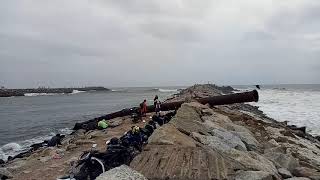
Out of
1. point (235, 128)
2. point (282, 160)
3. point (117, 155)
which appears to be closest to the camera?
point (117, 155)

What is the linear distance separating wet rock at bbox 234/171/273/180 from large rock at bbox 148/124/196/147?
5.67 feet

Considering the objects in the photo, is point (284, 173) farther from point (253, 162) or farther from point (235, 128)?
point (235, 128)

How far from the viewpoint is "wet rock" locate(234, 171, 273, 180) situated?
23.3 ft

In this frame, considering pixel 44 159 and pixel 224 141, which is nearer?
pixel 224 141

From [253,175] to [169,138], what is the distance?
225 cm

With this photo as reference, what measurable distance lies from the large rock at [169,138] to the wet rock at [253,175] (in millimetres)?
1729

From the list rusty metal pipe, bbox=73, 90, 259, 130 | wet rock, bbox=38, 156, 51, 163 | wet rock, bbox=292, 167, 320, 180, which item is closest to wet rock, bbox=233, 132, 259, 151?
wet rock, bbox=292, 167, 320, 180

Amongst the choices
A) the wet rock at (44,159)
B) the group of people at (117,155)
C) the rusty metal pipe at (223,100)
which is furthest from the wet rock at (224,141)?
the rusty metal pipe at (223,100)

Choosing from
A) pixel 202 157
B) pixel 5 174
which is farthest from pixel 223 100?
pixel 5 174

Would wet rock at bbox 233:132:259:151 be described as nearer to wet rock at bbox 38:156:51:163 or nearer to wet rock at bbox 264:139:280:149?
wet rock at bbox 264:139:280:149

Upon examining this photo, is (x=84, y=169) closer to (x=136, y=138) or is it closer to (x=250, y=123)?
(x=136, y=138)

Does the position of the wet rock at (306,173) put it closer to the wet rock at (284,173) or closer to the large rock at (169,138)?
the wet rock at (284,173)

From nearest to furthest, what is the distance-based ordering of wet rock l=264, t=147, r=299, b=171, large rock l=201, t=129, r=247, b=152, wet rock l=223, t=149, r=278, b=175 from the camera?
1. wet rock l=223, t=149, r=278, b=175
2. wet rock l=264, t=147, r=299, b=171
3. large rock l=201, t=129, r=247, b=152

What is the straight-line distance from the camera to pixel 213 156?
7586mm
